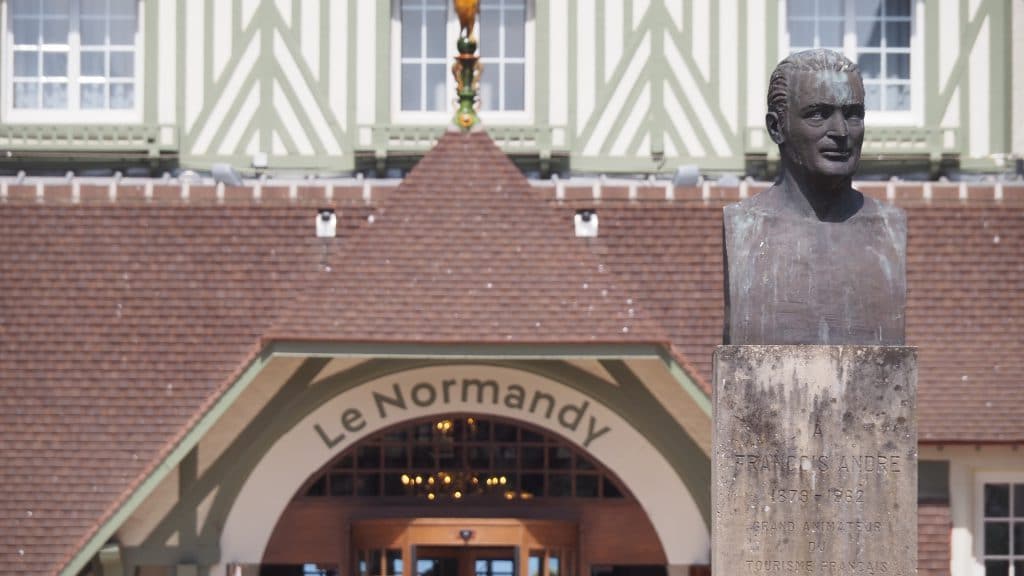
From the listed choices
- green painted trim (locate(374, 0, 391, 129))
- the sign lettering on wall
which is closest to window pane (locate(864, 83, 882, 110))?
green painted trim (locate(374, 0, 391, 129))

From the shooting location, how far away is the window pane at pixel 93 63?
21.1m

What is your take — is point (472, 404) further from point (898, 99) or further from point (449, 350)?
point (898, 99)

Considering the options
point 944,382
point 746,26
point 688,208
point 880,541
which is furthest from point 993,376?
point 880,541

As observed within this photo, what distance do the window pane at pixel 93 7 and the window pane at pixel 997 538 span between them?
9172 millimetres

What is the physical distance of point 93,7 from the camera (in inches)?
837

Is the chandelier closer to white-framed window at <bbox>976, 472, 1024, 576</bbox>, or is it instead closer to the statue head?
white-framed window at <bbox>976, 472, 1024, 576</bbox>

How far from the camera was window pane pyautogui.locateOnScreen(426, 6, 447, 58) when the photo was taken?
832 inches

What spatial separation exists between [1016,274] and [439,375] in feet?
15.5

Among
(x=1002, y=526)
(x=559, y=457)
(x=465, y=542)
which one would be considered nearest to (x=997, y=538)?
(x=1002, y=526)

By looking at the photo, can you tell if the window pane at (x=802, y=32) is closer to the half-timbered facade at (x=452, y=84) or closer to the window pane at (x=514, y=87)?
the half-timbered facade at (x=452, y=84)

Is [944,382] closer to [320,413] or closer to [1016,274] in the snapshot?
[1016,274]

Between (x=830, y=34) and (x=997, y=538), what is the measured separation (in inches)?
204

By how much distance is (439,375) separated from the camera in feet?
59.9

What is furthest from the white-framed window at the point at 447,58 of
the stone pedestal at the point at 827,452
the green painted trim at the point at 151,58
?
the stone pedestal at the point at 827,452
